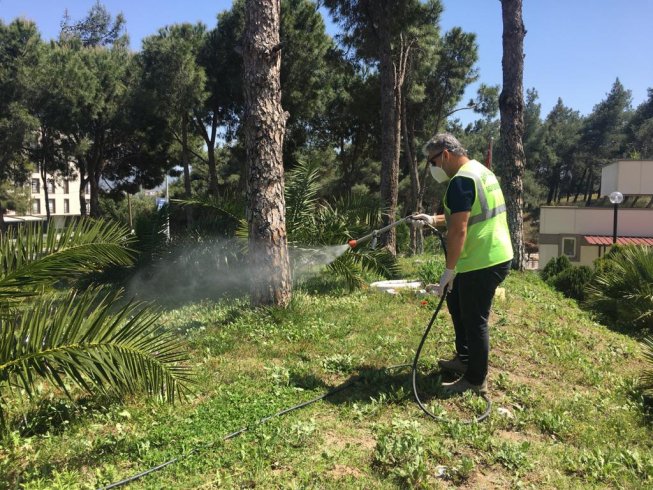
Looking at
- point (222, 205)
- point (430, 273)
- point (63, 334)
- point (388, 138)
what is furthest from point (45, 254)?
point (388, 138)

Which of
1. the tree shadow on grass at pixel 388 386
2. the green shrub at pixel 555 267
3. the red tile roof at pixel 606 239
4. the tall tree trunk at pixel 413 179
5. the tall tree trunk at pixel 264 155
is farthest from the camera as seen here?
the red tile roof at pixel 606 239

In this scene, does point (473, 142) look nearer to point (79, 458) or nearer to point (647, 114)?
point (647, 114)

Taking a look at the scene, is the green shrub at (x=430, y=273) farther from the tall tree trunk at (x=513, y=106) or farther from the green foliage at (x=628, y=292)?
the tall tree trunk at (x=513, y=106)

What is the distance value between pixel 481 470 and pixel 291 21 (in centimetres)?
1756

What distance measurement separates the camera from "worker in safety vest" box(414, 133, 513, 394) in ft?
11.0

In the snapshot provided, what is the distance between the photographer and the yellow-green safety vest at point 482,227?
3.42 meters

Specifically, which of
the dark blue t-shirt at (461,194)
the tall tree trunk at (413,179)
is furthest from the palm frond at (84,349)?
the tall tree trunk at (413,179)

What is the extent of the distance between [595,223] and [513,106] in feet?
59.6

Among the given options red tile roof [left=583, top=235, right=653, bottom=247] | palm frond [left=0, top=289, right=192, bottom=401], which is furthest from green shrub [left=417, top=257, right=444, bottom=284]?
red tile roof [left=583, top=235, right=653, bottom=247]

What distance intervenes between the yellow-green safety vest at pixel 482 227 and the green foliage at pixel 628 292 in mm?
4796

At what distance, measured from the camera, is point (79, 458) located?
2.87 meters

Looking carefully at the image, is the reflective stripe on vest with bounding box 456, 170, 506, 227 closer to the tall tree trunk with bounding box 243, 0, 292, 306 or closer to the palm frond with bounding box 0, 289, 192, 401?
the palm frond with bounding box 0, 289, 192, 401

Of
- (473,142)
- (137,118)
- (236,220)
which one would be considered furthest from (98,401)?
(473,142)

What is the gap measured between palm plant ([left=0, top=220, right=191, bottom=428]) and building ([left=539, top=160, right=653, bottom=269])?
2426 cm
